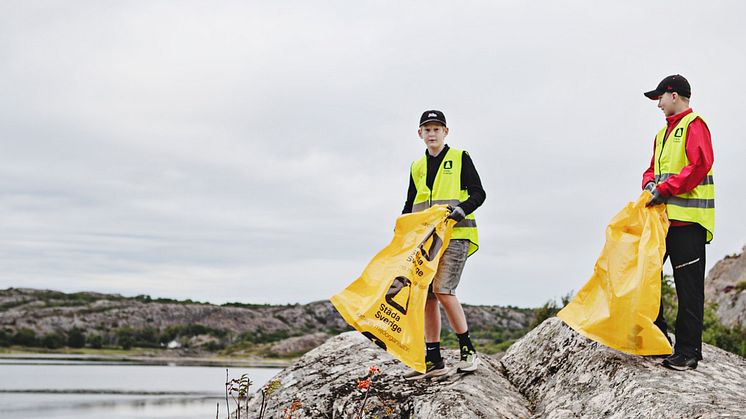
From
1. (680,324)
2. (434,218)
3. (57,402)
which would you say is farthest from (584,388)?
(57,402)

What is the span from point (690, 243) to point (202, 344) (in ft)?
249

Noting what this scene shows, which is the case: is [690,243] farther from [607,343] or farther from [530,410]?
[530,410]

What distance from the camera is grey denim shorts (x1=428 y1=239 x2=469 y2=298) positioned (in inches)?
277

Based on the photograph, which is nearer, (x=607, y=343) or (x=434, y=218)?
(x=607, y=343)

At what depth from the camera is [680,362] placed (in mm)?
6348

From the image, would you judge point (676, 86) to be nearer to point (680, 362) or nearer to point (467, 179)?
point (467, 179)

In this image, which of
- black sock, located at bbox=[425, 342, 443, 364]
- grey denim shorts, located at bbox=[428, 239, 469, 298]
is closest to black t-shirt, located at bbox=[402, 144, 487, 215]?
grey denim shorts, located at bbox=[428, 239, 469, 298]

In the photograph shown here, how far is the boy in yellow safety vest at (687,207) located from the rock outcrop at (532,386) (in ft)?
1.05

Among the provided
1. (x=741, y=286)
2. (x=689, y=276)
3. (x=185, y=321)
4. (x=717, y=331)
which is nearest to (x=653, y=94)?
(x=689, y=276)

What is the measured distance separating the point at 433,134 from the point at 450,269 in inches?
51.5

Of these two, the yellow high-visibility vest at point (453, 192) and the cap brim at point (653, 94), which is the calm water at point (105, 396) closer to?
the yellow high-visibility vest at point (453, 192)

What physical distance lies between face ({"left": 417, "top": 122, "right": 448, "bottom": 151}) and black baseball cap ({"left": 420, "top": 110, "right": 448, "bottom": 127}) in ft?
0.12

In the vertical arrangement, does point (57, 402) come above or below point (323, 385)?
below

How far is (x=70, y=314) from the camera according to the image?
82.8m
